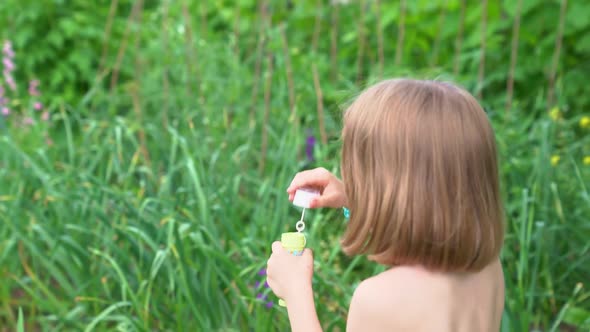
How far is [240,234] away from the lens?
307cm

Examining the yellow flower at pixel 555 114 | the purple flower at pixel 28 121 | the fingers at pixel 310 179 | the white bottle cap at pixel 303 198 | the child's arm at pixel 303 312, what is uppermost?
the yellow flower at pixel 555 114

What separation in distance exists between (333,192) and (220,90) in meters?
2.31

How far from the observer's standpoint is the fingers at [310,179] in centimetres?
195

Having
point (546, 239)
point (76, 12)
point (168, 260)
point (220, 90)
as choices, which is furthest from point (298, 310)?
point (76, 12)

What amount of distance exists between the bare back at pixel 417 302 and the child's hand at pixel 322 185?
34cm

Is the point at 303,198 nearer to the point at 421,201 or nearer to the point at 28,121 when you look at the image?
the point at 421,201

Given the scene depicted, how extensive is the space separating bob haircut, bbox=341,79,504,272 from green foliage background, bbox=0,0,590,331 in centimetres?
68

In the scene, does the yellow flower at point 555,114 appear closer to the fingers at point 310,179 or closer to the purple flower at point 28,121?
the fingers at point 310,179

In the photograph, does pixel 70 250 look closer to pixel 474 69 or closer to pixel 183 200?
pixel 183 200


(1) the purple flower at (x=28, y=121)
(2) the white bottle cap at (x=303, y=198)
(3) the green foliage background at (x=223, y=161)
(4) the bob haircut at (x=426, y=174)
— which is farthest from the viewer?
(1) the purple flower at (x=28, y=121)

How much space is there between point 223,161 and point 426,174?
2.03 m

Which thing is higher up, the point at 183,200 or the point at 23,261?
the point at 183,200

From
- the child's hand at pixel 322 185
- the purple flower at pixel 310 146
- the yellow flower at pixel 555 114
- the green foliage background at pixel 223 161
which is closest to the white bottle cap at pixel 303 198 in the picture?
the child's hand at pixel 322 185

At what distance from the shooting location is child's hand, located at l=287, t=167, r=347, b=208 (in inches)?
77.3
